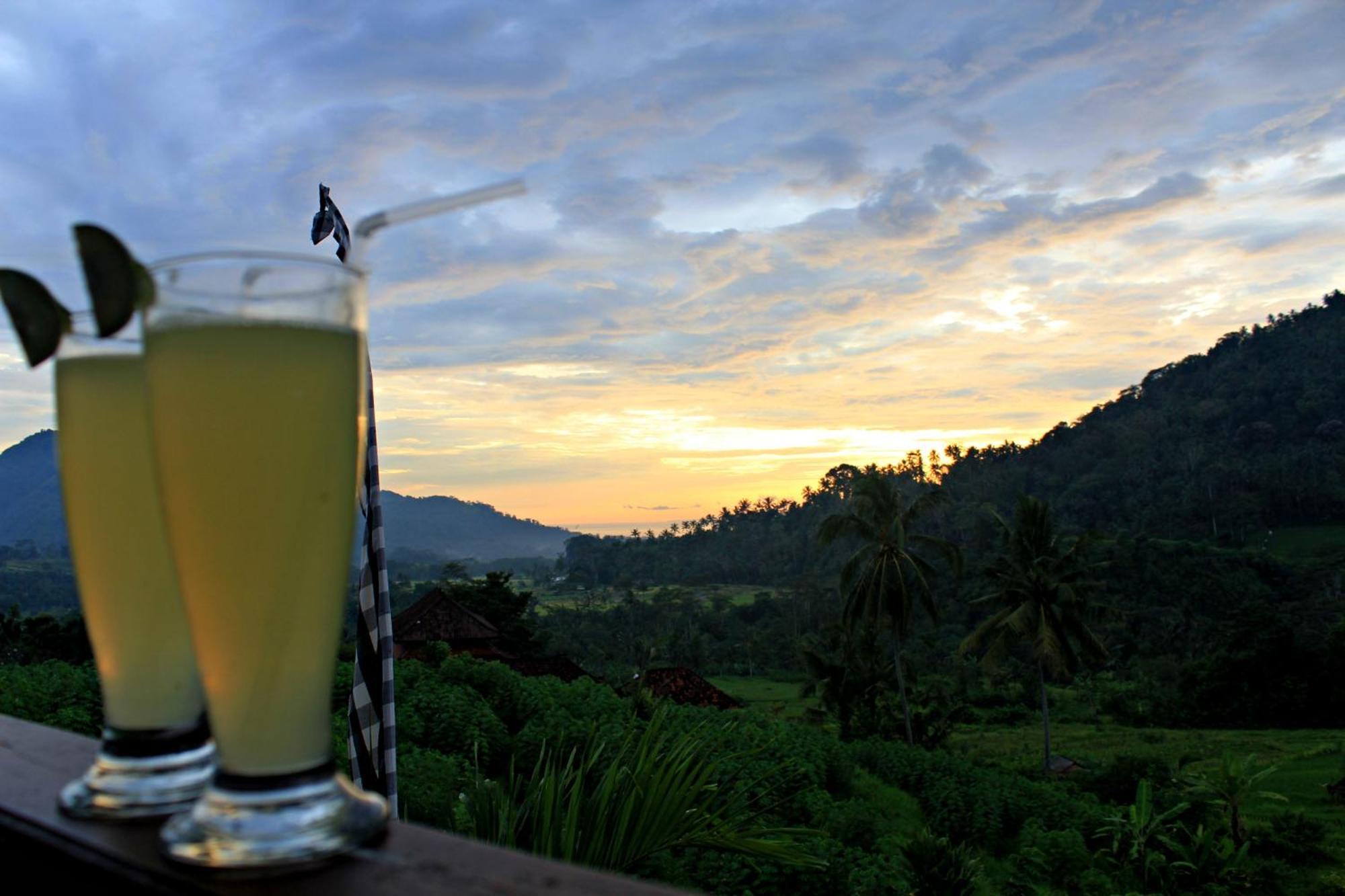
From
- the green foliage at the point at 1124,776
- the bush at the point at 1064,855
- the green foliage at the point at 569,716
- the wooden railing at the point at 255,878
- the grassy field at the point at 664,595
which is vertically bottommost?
the green foliage at the point at 1124,776

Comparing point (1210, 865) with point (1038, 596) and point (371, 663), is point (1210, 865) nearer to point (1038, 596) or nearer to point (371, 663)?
point (1038, 596)

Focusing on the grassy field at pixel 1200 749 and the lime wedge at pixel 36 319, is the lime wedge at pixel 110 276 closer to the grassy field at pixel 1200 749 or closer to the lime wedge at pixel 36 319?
the lime wedge at pixel 36 319

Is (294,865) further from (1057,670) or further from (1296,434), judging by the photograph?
(1296,434)

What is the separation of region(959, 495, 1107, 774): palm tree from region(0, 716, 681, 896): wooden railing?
76.7 ft

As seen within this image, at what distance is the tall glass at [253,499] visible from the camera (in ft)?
1.46

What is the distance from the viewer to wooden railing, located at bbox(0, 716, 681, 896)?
0.36 m

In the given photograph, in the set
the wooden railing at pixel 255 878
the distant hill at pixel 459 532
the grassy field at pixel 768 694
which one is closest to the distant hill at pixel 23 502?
the distant hill at pixel 459 532

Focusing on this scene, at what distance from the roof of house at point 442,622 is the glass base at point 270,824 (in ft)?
75.4

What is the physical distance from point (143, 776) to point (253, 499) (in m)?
0.23

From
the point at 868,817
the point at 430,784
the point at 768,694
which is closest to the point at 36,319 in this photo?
the point at 430,784

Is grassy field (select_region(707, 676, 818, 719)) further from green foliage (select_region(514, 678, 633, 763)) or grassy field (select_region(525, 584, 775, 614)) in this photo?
green foliage (select_region(514, 678, 633, 763))

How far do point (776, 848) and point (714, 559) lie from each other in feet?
225

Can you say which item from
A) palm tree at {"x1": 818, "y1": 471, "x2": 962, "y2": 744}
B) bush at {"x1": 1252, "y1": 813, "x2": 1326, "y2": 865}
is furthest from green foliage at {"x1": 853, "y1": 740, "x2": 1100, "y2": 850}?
palm tree at {"x1": 818, "y1": 471, "x2": 962, "y2": 744}

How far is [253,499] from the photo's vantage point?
0.45m
